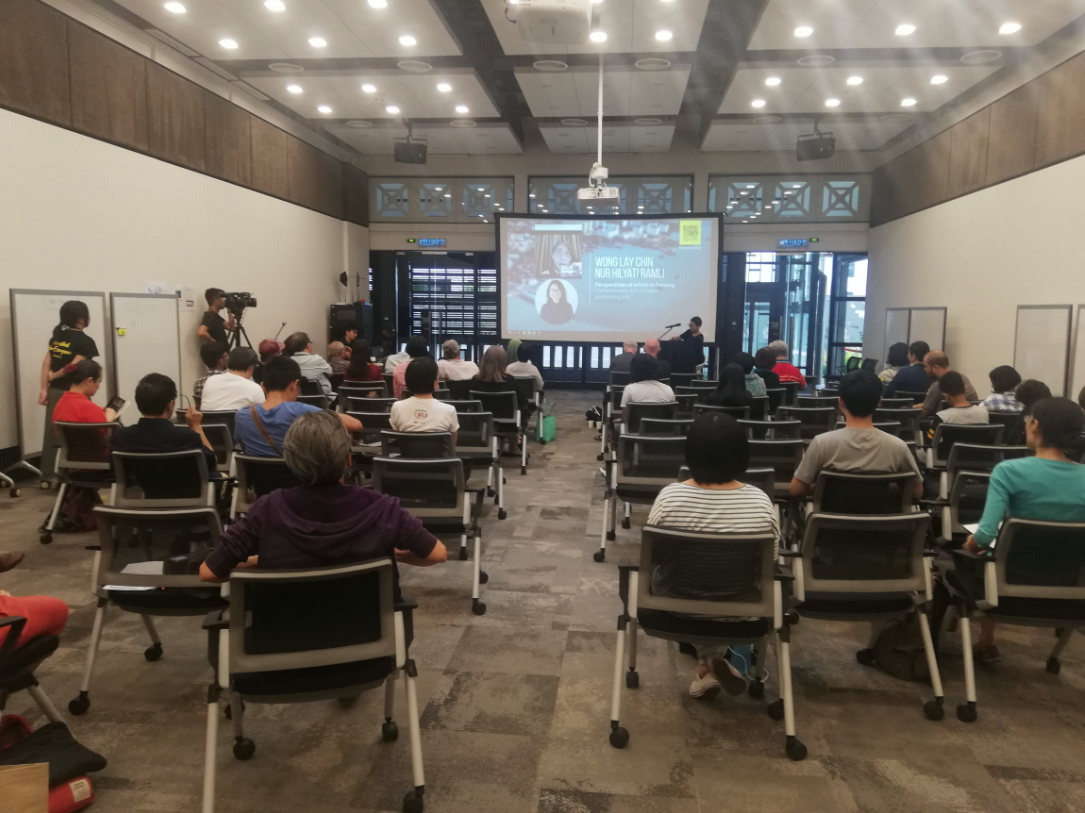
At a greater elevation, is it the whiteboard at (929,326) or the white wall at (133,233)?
the white wall at (133,233)

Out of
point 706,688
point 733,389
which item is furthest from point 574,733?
point 733,389

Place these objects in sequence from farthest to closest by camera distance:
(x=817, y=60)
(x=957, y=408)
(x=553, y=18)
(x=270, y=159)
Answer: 1. (x=270, y=159)
2. (x=817, y=60)
3. (x=553, y=18)
4. (x=957, y=408)

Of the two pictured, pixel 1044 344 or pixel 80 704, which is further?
pixel 1044 344

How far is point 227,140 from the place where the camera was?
30.3 ft

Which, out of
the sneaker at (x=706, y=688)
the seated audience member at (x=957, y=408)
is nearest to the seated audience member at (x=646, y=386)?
the seated audience member at (x=957, y=408)

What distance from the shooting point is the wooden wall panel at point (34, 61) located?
19.2 ft

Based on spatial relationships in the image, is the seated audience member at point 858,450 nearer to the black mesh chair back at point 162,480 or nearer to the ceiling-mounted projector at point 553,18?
the black mesh chair back at point 162,480

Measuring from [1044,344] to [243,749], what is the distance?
801cm

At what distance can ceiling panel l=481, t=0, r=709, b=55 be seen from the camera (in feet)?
21.5

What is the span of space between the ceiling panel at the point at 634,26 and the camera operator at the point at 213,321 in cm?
446

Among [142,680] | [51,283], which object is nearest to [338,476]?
[142,680]

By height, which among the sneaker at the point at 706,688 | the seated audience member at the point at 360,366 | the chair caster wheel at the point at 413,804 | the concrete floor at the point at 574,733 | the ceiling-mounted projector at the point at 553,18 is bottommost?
the concrete floor at the point at 574,733

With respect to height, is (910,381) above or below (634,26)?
below

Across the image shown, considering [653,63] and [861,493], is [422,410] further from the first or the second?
[653,63]
